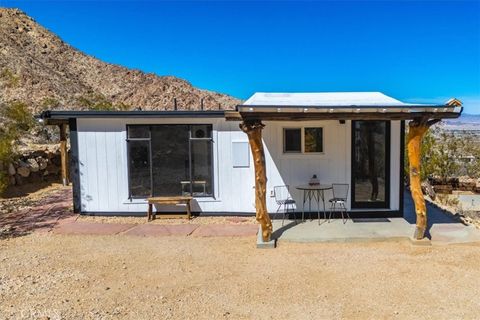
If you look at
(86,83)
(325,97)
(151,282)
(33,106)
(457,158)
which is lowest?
(151,282)

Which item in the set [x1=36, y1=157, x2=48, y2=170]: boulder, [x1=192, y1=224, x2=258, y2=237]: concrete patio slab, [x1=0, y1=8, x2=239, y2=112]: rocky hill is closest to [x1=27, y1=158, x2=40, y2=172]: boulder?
[x1=36, y1=157, x2=48, y2=170]: boulder

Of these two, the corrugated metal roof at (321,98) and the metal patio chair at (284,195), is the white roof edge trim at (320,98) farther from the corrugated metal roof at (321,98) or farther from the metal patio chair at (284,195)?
the metal patio chair at (284,195)

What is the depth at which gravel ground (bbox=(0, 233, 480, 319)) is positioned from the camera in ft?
14.7

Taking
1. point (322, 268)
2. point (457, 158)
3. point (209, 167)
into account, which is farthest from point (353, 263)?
point (457, 158)

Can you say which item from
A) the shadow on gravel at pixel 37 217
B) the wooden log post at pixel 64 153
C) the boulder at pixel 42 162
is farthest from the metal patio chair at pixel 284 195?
the boulder at pixel 42 162

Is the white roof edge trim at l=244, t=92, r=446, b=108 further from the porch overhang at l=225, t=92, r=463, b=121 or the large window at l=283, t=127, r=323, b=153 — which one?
the porch overhang at l=225, t=92, r=463, b=121

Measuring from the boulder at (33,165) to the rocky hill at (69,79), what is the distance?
18217mm

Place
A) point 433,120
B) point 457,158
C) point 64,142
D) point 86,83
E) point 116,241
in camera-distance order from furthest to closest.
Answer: point 86,83
point 457,158
point 64,142
point 116,241
point 433,120

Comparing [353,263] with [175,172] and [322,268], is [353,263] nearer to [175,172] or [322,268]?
[322,268]

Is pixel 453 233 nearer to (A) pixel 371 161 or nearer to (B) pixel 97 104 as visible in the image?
(A) pixel 371 161

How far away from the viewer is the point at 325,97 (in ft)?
30.2

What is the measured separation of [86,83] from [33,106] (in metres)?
10.8

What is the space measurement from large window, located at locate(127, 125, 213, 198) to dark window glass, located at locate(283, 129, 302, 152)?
1.75 m

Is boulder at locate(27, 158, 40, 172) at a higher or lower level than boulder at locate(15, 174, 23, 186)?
higher
